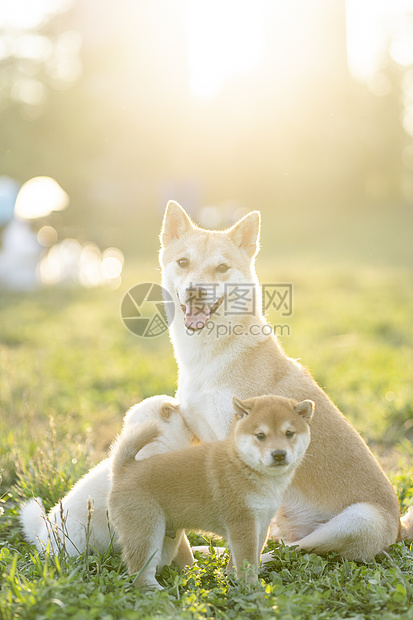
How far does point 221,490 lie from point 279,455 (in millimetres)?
400

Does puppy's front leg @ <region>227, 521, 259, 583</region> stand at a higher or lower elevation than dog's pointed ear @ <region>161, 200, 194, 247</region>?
lower

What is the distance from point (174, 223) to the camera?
4605 millimetres

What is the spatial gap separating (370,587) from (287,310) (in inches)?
323

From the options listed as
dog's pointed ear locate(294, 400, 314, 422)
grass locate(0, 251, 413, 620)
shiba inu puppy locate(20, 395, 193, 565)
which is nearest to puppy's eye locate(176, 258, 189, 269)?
shiba inu puppy locate(20, 395, 193, 565)

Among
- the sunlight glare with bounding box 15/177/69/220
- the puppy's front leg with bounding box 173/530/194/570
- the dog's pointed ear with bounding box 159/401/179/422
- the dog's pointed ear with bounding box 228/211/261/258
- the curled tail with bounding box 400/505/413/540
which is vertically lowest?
the curled tail with bounding box 400/505/413/540

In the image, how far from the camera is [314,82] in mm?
26453

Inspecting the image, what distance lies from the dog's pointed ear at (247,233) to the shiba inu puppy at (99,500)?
1.19m

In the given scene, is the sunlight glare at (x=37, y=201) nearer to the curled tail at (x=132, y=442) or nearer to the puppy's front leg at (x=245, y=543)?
the curled tail at (x=132, y=442)

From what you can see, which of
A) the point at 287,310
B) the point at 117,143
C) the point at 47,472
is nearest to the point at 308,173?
the point at 117,143

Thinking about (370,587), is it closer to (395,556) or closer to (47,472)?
(395,556)

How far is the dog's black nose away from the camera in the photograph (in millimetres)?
3291

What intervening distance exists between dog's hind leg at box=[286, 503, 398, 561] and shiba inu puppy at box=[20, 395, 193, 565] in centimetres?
79
